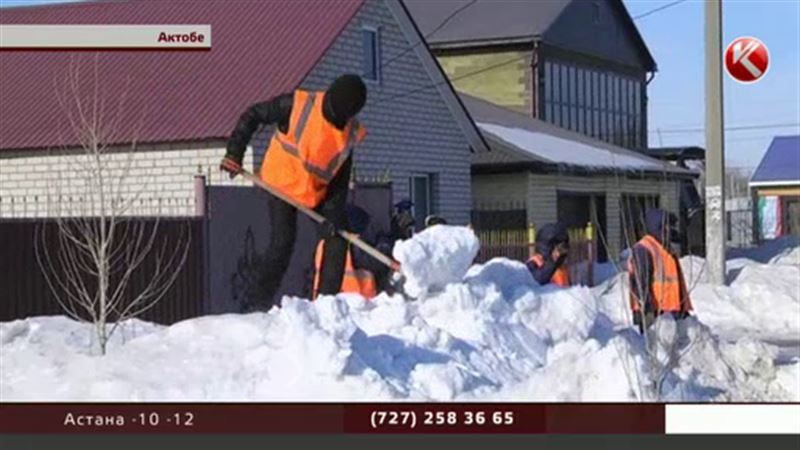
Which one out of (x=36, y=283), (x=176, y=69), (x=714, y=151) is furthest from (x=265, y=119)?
(x=714, y=151)

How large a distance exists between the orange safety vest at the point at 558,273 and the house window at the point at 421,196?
386mm

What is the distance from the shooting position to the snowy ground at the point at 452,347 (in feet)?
14.3

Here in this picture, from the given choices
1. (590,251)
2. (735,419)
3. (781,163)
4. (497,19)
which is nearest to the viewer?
(735,419)

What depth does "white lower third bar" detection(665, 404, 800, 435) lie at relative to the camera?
13.4 ft

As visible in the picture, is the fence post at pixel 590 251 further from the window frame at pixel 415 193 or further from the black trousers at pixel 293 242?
the black trousers at pixel 293 242

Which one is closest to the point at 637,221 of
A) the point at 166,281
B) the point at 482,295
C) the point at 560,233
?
the point at 560,233

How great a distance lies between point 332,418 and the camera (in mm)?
4215

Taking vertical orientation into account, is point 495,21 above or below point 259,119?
above

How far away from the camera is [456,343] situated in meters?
4.99

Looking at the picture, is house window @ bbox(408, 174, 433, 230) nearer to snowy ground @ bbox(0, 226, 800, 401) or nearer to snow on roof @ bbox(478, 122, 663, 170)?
snowy ground @ bbox(0, 226, 800, 401)

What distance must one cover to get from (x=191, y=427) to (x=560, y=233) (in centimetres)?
147

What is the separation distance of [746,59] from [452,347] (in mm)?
Answer: 1248

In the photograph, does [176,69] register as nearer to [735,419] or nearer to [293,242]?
[293,242]

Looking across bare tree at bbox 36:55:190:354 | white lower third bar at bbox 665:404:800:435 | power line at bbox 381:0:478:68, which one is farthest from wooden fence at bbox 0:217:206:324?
white lower third bar at bbox 665:404:800:435
